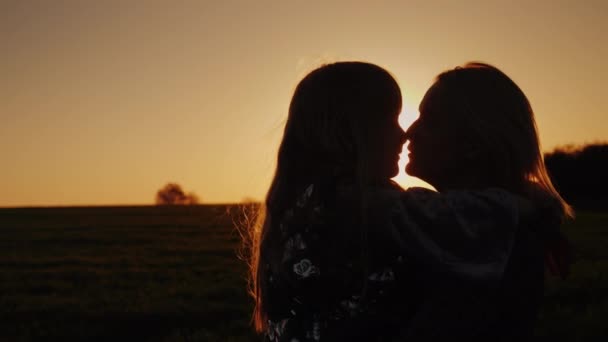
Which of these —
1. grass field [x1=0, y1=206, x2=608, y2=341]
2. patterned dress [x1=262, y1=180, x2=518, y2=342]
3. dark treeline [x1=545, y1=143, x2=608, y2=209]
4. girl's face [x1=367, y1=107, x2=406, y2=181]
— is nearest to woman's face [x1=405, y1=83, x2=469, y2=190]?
girl's face [x1=367, y1=107, x2=406, y2=181]

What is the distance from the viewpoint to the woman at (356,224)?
89.3 inches

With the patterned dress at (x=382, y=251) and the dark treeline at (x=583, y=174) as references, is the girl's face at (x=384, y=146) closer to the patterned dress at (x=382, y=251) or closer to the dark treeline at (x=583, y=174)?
the patterned dress at (x=382, y=251)

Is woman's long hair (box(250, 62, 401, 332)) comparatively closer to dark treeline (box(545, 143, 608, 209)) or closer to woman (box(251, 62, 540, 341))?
woman (box(251, 62, 540, 341))

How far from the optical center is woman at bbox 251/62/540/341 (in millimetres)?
2268

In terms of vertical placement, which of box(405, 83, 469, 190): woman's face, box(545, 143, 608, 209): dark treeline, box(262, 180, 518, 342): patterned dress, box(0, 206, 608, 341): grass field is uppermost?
box(405, 83, 469, 190): woman's face

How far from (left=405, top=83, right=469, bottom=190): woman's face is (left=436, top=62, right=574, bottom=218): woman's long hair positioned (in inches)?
2.0

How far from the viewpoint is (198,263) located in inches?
642

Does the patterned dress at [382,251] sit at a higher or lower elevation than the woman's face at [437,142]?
lower

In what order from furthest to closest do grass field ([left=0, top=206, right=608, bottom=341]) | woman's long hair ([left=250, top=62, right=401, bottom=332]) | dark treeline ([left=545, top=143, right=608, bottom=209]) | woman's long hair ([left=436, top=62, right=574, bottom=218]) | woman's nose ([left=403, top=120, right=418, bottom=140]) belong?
dark treeline ([left=545, top=143, right=608, bottom=209]) → grass field ([left=0, top=206, right=608, bottom=341]) → woman's nose ([left=403, top=120, right=418, bottom=140]) → woman's long hair ([left=436, top=62, right=574, bottom=218]) → woman's long hair ([left=250, top=62, right=401, bottom=332])

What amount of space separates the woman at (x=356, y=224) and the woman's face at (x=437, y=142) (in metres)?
0.32

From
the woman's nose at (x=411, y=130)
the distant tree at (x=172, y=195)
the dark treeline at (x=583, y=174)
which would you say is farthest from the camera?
the distant tree at (x=172, y=195)

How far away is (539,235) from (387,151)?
1.96 ft

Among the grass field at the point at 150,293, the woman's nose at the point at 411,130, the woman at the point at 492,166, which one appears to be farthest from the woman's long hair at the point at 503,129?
the grass field at the point at 150,293

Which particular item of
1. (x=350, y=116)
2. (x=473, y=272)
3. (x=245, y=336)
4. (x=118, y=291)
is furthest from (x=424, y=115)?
(x=118, y=291)
